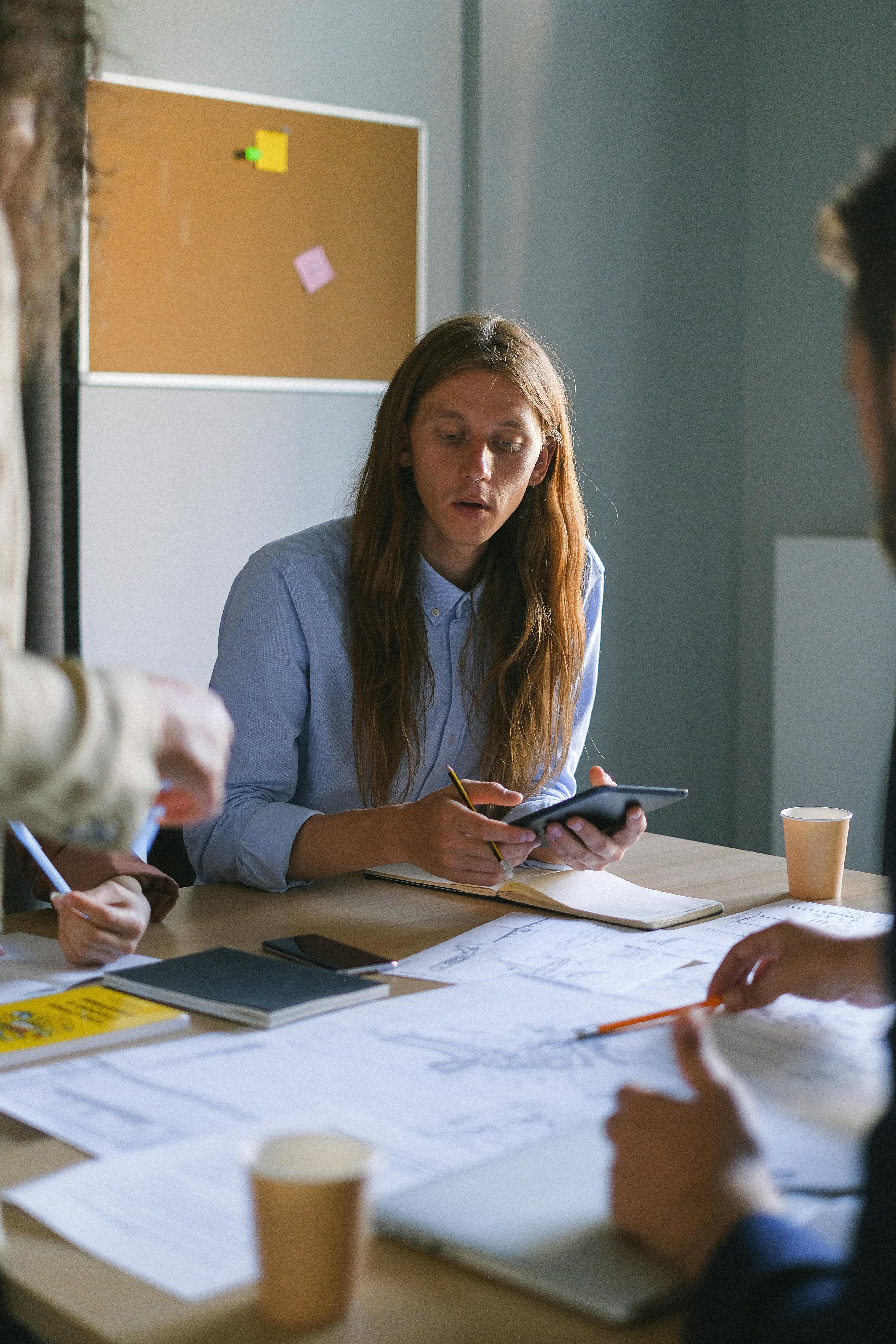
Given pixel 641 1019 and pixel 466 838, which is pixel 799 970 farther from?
pixel 466 838

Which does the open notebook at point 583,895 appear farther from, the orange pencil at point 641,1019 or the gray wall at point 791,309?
the gray wall at point 791,309

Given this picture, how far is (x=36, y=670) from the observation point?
810 millimetres

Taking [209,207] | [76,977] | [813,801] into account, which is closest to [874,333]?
[76,977]

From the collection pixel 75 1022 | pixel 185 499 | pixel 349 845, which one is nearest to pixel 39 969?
pixel 75 1022

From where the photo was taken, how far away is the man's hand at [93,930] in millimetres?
1340

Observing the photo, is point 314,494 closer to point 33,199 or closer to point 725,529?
point 725,529

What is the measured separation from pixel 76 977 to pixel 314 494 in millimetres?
1922

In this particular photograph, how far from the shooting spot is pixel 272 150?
2.92 meters

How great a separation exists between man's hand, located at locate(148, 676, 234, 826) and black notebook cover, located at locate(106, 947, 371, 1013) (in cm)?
34

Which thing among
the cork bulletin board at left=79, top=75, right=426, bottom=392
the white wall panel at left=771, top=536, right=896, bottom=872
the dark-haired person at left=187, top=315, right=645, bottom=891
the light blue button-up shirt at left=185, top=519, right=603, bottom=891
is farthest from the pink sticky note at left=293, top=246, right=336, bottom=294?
the white wall panel at left=771, top=536, right=896, bottom=872

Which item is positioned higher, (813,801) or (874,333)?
(874,333)

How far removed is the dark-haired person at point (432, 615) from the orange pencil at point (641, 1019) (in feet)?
1.80

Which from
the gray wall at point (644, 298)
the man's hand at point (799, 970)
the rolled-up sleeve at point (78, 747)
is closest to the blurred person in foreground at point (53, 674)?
the rolled-up sleeve at point (78, 747)

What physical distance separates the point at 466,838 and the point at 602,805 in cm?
16
